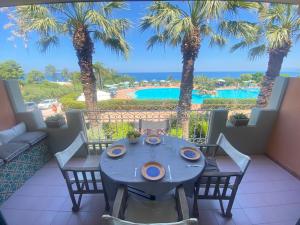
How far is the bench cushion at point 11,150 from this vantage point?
2.21m

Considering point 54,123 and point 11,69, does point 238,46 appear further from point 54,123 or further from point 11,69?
point 11,69

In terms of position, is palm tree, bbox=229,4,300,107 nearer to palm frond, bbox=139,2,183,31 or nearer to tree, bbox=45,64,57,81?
palm frond, bbox=139,2,183,31

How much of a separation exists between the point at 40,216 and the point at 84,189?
0.62 metres

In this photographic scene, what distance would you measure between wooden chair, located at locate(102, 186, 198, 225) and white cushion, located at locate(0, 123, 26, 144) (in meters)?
2.23

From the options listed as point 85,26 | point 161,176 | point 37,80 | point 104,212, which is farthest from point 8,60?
point 161,176

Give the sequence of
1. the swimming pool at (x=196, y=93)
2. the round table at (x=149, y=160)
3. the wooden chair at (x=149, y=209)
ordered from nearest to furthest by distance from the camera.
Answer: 1. the wooden chair at (x=149, y=209)
2. the round table at (x=149, y=160)
3. the swimming pool at (x=196, y=93)

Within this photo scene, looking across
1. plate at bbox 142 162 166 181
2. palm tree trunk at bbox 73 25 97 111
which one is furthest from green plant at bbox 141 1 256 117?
plate at bbox 142 162 166 181

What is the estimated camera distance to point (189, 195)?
5.96 ft

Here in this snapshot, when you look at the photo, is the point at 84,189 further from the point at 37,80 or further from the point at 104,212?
the point at 37,80

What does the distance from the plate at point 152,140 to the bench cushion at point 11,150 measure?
180cm

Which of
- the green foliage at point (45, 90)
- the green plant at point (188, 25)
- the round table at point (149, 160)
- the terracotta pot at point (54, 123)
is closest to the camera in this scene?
the round table at point (149, 160)

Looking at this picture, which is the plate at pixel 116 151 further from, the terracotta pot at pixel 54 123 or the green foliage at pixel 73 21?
the green foliage at pixel 73 21

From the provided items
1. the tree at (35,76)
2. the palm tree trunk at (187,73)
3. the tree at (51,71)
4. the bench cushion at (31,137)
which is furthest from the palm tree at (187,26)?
the tree at (51,71)

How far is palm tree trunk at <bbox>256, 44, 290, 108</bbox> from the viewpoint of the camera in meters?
4.28
